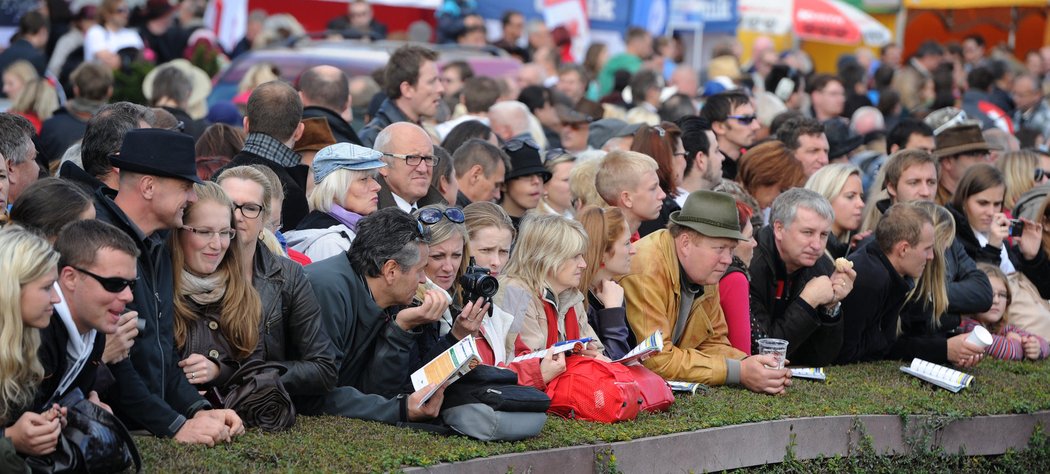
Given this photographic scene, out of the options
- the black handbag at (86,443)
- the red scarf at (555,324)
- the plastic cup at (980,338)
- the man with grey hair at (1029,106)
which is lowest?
the man with grey hair at (1029,106)

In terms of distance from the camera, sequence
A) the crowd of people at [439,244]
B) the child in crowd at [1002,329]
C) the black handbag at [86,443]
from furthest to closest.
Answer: the child in crowd at [1002,329]
the crowd of people at [439,244]
the black handbag at [86,443]

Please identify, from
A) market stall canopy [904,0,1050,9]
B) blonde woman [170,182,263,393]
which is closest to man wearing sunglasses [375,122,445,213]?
blonde woman [170,182,263,393]

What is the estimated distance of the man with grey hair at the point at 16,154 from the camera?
19.9 ft

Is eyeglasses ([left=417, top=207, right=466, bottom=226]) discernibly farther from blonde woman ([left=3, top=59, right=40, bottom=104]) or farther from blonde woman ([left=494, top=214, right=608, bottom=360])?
blonde woman ([left=3, top=59, right=40, bottom=104])

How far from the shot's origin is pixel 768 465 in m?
7.09

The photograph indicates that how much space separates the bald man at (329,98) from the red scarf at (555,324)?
8.28 feet

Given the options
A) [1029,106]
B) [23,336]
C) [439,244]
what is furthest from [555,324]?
[1029,106]

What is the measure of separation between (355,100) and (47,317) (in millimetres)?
7045

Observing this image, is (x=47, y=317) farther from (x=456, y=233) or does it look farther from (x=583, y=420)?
(x=583, y=420)

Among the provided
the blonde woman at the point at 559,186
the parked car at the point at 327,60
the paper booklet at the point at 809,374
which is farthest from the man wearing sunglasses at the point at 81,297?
the parked car at the point at 327,60

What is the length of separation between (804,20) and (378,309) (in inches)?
752

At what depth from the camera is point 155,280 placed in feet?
17.6

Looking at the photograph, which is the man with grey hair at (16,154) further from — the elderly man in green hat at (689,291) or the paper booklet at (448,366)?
the elderly man in green hat at (689,291)

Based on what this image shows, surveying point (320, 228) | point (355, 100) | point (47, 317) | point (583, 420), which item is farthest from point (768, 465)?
point (355, 100)
